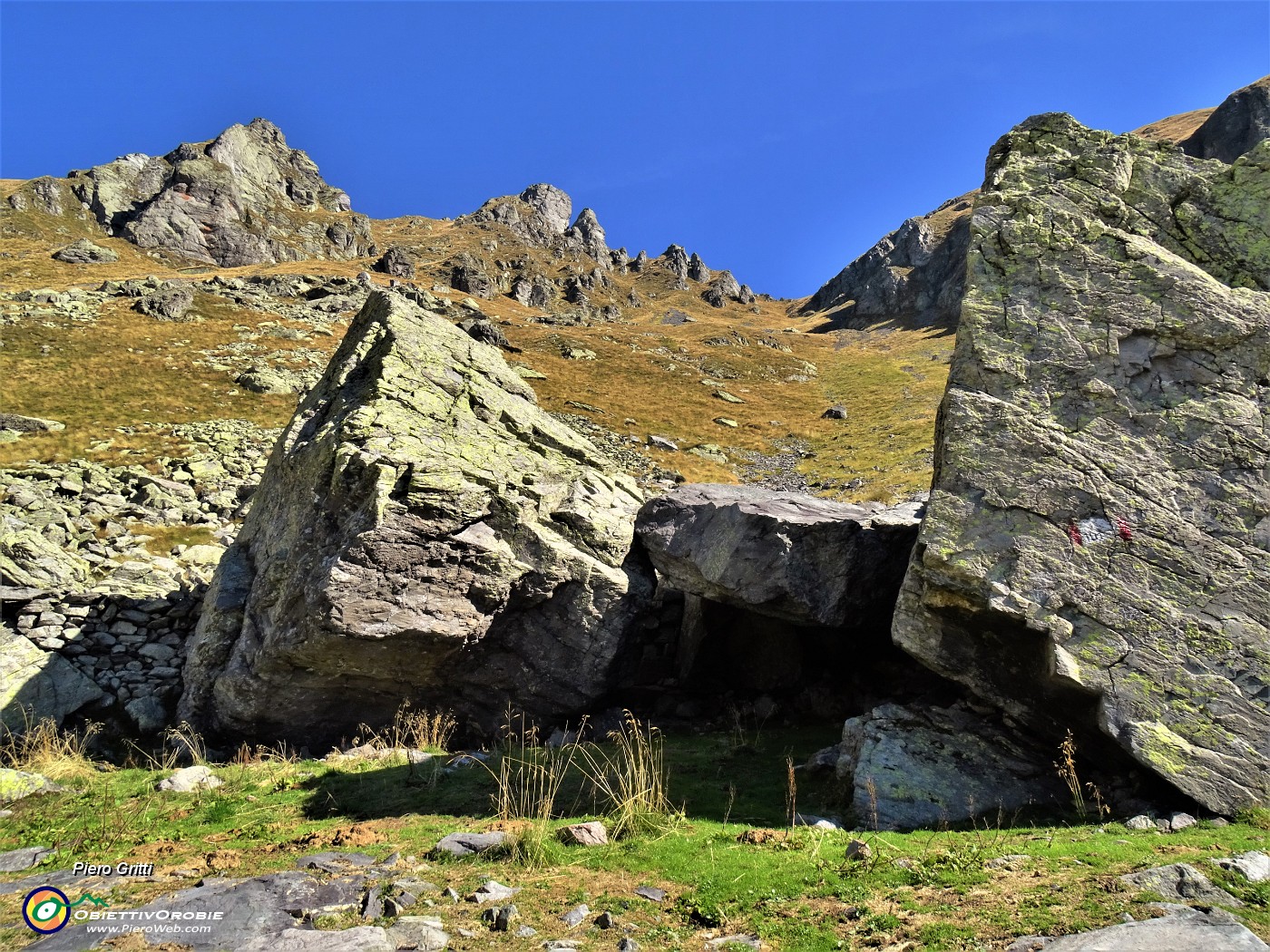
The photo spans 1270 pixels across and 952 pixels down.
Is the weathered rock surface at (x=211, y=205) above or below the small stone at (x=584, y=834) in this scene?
above

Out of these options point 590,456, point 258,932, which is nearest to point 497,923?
point 258,932

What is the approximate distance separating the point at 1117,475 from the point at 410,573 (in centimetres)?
1327

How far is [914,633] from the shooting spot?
455 inches

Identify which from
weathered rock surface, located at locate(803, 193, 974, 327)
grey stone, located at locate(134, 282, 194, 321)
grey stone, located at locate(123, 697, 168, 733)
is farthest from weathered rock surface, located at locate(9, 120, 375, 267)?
grey stone, located at locate(123, 697, 168, 733)

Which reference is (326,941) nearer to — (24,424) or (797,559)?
(797,559)

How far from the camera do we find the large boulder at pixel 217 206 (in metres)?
142

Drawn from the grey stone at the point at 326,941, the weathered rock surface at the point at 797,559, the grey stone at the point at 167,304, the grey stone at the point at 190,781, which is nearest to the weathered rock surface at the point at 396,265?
the grey stone at the point at 167,304

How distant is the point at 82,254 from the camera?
356 ft

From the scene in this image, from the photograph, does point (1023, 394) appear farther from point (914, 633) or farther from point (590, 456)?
point (590, 456)

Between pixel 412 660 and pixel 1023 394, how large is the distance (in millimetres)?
13263

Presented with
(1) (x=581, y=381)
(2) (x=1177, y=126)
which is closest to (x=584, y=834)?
(1) (x=581, y=381)

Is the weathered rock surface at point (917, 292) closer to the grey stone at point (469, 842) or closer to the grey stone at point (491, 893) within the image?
the grey stone at point (469, 842)

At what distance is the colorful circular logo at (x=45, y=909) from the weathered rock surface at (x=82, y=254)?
13504 centimetres

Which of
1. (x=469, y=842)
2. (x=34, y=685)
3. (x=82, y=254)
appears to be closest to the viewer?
(x=469, y=842)
